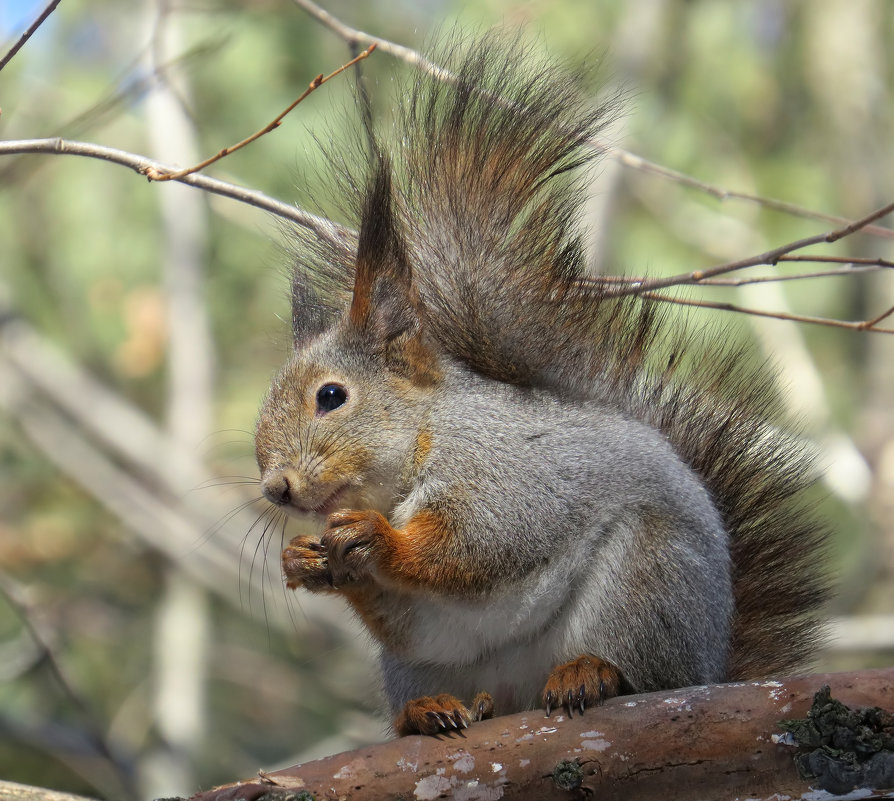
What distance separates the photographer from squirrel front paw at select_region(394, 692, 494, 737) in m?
2.29

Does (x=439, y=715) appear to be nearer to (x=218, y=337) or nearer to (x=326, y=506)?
(x=326, y=506)

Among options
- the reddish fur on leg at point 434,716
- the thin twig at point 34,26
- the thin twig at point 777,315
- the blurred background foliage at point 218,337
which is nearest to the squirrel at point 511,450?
the reddish fur on leg at point 434,716

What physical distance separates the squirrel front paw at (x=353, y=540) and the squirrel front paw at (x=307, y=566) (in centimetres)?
5

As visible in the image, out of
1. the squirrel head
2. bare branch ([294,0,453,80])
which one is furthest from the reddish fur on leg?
bare branch ([294,0,453,80])

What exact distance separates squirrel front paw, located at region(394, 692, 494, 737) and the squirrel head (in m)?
0.48

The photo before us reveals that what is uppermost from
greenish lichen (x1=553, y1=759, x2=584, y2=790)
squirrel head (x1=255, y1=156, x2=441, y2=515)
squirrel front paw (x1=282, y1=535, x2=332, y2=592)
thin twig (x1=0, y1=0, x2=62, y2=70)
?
thin twig (x1=0, y1=0, x2=62, y2=70)

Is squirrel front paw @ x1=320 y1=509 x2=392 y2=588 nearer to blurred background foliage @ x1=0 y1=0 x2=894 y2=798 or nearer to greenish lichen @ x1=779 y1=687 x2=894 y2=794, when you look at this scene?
greenish lichen @ x1=779 y1=687 x2=894 y2=794

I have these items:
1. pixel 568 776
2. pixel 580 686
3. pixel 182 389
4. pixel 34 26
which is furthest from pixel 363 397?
pixel 182 389

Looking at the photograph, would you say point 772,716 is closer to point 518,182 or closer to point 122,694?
point 518,182

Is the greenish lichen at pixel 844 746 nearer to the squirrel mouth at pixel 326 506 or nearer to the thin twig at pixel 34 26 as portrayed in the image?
the squirrel mouth at pixel 326 506

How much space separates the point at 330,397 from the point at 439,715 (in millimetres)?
809

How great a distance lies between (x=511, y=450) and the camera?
8.27ft

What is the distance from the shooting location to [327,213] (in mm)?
3080

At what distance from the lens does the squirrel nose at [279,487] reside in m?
2.48
